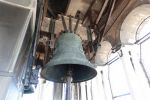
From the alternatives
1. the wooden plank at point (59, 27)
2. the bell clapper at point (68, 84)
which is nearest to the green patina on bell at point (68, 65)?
the bell clapper at point (68, 84)

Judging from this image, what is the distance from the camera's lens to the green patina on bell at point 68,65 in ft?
4.36

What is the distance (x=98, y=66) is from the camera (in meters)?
2.63

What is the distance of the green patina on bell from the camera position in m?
1.33

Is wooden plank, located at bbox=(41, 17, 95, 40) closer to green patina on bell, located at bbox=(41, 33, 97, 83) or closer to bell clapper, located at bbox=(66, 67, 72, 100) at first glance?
green patina on bell, located at bbox=(41, 33, 97, 83)

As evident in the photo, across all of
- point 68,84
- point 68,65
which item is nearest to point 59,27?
point 68,65

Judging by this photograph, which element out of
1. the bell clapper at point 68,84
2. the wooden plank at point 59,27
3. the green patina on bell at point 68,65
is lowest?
the bell clapper at point 68,84

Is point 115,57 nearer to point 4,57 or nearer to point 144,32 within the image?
point 144,32

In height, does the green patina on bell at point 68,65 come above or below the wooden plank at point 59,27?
below

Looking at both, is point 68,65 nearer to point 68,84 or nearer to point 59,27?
point 68,84

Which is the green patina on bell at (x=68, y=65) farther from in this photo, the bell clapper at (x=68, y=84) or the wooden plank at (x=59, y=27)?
the wooden plank at (x=59, y=27)

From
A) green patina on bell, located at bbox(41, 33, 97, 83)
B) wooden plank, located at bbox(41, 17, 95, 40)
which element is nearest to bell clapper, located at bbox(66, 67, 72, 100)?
green patina on bell, located at bbox(41, 33, 97, 83)

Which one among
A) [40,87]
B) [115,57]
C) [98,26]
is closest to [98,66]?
[115,57]

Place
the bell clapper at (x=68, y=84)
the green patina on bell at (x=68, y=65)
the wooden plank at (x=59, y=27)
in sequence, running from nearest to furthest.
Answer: the bell clapper at (x=68, y=84)
the green patina on bell at (x=68, y=65)
the wooden plank at (x=59, y=27)

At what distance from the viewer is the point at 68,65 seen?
4.42 ft
